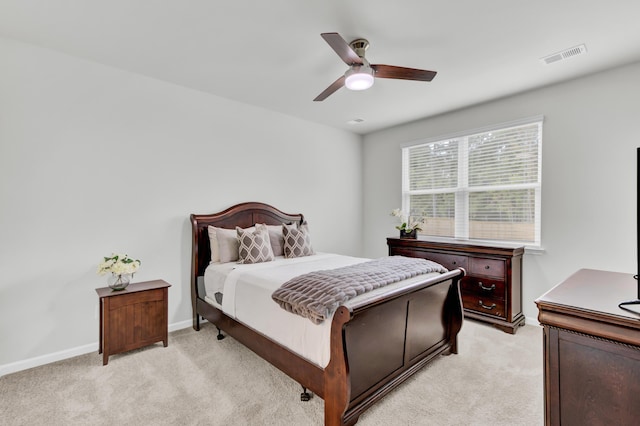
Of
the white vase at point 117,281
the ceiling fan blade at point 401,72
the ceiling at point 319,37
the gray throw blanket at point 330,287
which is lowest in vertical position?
the white vase at point 117,281

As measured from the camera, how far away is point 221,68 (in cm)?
296

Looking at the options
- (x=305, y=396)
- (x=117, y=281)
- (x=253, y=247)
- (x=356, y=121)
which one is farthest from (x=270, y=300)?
A: (x=356, y=121)

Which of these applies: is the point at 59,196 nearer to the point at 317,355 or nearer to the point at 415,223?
the point at 317,355

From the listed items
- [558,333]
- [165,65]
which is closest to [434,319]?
[558,333]

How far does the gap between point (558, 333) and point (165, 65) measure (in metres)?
3.54

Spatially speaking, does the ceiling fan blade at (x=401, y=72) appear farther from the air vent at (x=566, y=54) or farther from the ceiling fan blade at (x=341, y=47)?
the air vent at (x=566, y=54)

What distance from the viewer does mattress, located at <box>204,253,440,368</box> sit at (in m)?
1.87

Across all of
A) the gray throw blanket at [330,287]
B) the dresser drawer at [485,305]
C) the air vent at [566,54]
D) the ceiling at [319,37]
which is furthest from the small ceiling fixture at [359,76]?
the dresser drawer at [485,305]

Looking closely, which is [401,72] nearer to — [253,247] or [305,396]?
[253,247]

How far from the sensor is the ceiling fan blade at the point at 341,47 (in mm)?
1892

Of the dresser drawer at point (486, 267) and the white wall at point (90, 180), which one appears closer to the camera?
the white wall at point (90, 180)

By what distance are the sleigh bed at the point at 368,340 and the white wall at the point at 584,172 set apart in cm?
150

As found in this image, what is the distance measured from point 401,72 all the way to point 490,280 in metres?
2.49

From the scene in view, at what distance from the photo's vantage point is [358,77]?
2352 mm
